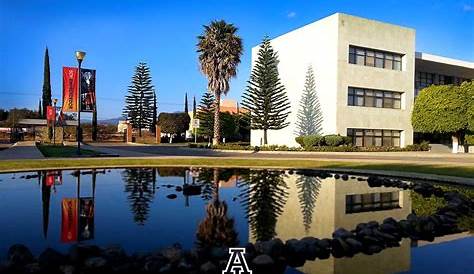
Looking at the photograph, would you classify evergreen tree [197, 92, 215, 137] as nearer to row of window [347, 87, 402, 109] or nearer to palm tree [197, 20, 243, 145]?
palm tree [197, 20, 243, 145]

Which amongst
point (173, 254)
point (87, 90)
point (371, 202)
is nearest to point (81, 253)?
point (173, 254)

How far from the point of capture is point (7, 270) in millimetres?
A: 4574

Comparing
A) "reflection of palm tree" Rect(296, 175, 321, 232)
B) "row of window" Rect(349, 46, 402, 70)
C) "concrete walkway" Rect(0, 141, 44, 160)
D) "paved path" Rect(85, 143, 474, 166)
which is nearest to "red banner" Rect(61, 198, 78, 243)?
"reflection of palm tree" Rect(296, 175, 321, 232)

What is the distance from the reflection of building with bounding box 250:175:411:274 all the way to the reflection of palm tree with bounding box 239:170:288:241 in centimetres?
17

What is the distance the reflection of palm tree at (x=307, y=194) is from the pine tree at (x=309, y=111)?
20799 mm

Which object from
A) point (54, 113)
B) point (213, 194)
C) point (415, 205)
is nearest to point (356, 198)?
point (415, 205)

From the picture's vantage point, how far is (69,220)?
24.9 ft

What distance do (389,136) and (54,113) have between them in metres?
33.5

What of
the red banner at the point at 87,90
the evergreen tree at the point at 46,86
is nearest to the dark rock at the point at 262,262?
the red banner at the point at 87,90

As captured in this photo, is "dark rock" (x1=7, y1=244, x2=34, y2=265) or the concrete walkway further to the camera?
the concrete walkway

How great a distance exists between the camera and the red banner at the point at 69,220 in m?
6.44

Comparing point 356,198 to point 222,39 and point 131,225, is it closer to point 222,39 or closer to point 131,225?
point 131,225

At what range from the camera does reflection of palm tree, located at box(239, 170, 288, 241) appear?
7.16m

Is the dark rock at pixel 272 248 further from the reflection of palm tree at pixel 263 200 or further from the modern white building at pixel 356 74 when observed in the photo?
the modern white building at pixel 356 74
